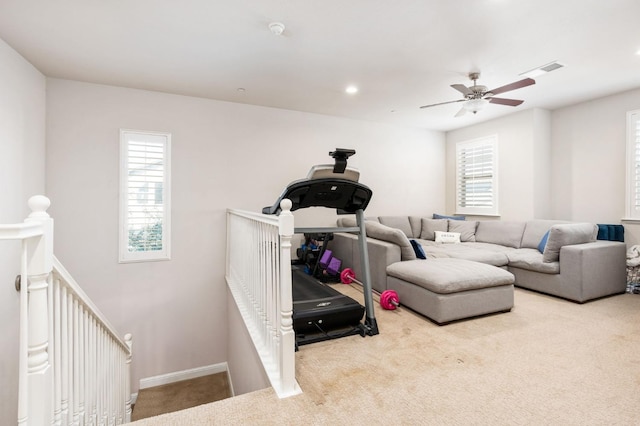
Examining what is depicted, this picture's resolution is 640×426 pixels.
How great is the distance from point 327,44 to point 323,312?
2.34 metres

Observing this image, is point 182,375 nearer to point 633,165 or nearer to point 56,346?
point 56,346

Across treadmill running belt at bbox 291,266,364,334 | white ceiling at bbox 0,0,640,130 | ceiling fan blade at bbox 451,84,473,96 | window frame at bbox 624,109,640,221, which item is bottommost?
treadmill running belt at bbox 291,266,364,334

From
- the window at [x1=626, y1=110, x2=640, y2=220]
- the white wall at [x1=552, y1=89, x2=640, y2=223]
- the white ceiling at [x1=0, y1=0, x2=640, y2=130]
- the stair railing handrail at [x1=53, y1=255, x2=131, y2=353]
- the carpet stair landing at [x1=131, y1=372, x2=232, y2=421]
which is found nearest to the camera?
the stair railing handrail at [x1=53, y1=255, x2=131, y2=353]

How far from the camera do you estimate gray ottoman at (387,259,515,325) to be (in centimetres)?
269

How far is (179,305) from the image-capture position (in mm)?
3883

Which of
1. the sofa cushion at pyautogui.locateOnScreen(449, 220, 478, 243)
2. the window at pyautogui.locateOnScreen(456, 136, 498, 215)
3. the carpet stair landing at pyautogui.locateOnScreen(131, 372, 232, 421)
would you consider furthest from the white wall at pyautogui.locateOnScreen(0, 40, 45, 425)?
the window at pyautogui.locateOnScreen(456, 136, 498, 215)

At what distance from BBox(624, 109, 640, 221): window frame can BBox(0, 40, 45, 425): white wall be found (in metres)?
6.74

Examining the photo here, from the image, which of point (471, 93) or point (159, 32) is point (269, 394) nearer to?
point (159, 32)

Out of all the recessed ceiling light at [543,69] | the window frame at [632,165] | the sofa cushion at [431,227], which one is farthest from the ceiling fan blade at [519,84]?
the sofa cushion at [431,227]

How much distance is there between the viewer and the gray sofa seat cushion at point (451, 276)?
2.70 m

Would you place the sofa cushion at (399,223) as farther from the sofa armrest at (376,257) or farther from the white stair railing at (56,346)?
the white stair railing at (56,346)

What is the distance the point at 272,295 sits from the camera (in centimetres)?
192

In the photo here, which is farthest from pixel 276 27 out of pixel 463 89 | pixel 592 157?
pixel 592 157

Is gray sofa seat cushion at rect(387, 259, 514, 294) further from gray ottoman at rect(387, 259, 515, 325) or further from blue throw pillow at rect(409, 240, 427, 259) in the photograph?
blue throw pillow at rect(409, 240, 427, 259)
